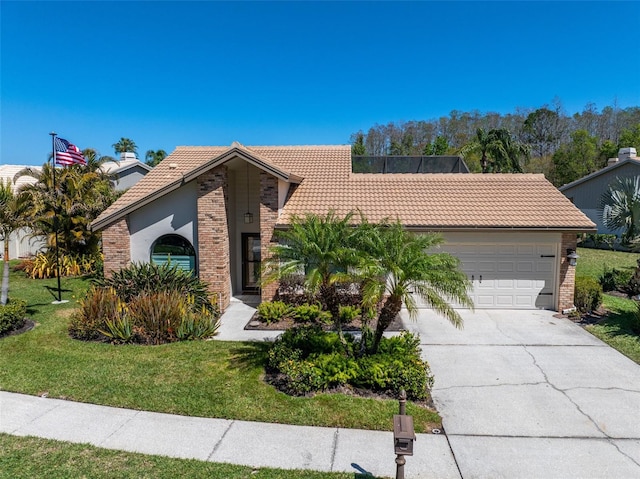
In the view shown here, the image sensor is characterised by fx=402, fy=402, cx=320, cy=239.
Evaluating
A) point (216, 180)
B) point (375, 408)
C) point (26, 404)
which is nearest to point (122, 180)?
point (216, 180)

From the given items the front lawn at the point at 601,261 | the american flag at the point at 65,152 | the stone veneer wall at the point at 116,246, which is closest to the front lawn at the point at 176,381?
the stone veneer wall at the point at 116,246

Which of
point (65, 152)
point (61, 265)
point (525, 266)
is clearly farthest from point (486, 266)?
point (61, 265)

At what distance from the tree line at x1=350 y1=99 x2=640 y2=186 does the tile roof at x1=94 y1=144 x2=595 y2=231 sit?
25196 mm

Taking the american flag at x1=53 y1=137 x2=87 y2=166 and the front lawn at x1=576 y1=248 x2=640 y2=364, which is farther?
the american flag at x1=53 y1=137 x2=87 y2=166

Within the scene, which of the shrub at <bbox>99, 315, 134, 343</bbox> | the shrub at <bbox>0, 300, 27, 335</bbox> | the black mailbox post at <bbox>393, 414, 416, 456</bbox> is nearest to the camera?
the black mailbox post at <bbox>393, 414, 416, 456</bbox>

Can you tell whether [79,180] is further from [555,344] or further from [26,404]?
[555,344]

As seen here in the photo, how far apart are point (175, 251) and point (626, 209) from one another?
Result: 47.5 feet

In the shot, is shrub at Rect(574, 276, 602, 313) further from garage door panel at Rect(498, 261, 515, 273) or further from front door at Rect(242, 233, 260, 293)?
front door at Rect(242, 233, 260, 293)

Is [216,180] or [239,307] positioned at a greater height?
[216,180]

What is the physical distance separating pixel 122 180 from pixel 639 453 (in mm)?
34234

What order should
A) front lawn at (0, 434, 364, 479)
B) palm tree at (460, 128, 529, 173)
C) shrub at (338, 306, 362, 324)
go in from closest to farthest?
front lawn at (0, 434, 364, 479)
shrub at (338, 306, 362, 324)
palm tree at (460, 128, 529, 173)

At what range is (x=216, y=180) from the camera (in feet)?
41.3

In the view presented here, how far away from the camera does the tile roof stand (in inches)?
505

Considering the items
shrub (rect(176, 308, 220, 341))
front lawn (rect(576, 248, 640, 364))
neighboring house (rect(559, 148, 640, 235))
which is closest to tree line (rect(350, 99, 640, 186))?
neighboring house (rect(559, 148, 640, 235))
